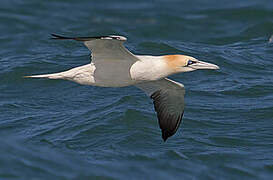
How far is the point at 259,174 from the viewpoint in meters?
11.9

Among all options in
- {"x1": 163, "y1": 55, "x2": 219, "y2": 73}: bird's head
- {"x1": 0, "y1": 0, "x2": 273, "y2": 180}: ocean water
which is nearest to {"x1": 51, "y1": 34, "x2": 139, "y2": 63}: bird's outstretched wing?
{"x1": 163, "y1": 55, "x2": 219, "y2": 73}: bird's head

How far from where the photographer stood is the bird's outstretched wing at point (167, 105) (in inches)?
481

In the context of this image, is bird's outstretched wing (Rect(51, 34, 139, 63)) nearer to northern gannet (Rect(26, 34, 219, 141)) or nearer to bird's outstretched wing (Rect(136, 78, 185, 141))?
northern gannet (Rect(26, 34, 219, 141))

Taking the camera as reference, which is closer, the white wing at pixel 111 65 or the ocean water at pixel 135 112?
the white wing at pixel 111 65

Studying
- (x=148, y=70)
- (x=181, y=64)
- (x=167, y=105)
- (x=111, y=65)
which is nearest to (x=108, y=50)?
(x=111, y=65)

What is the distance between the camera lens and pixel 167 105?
12.4m

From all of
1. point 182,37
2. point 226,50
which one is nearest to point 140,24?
point 182,37

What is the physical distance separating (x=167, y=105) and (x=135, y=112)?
2477 millimetres

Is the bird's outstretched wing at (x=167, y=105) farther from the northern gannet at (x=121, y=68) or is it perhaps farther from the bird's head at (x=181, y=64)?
the bird's head at (x=181, y=64)

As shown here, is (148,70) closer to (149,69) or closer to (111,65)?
(149,69)

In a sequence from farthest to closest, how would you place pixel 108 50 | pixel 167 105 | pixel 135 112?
pixel 135 112, pixel 167 105, pixel 108 50

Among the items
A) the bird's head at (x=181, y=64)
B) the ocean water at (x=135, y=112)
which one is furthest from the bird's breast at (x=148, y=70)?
the ocean water at (x=135, y=112)

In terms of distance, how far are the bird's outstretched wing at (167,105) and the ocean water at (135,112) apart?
593mm

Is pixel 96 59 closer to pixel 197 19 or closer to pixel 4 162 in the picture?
pixel 4 162
